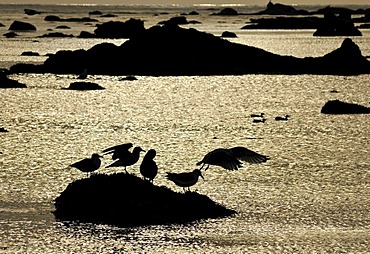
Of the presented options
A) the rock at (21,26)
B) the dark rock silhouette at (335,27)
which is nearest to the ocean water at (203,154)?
the dark rock silhouette at (335,27)

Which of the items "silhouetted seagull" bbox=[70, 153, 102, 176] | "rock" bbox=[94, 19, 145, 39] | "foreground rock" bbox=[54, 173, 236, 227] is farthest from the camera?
"rock" bbox=[94, 19, 145, 39]

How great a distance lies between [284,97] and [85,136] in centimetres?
2470

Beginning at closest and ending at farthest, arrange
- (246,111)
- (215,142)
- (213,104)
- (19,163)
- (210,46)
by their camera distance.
Result: (19,163) → (215,142) → (246,111) → (213,104) → (210,46)

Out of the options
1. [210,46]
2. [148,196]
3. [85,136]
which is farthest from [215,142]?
[210,46]

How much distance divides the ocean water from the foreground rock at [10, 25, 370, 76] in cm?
981

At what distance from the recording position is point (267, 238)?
74.6 ft

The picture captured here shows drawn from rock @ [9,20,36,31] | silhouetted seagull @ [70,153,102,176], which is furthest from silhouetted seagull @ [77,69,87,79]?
rock @ [9,20,36,31]

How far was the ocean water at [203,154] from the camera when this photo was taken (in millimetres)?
22484

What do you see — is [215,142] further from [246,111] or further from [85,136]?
[246,111]

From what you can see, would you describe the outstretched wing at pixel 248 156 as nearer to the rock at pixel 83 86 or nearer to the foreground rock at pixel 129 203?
the foreground rock at pixel 129 203

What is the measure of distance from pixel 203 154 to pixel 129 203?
44.4 ft

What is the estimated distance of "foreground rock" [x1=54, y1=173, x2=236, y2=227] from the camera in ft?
76.2

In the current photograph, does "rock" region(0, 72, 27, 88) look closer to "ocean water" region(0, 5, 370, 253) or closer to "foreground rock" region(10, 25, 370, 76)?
"ocean water" region(0, 5, 370, 253)

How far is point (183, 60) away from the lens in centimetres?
8688
